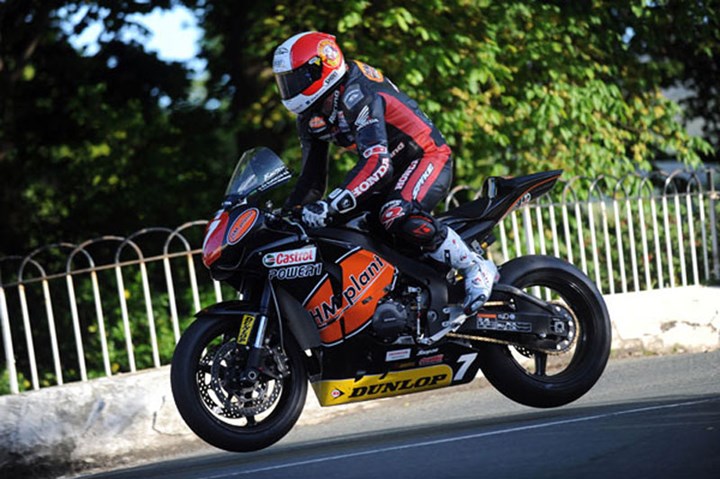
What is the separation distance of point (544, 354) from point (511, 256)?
395 centimetres

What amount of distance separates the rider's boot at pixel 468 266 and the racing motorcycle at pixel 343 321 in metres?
0.08

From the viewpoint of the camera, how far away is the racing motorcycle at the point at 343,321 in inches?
225

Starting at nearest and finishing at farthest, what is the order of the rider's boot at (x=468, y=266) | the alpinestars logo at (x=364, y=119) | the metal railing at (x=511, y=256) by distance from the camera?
the alpinestars logo at (x=364, y=119)
the rider's boot at (x=468, y=266)
the metal railing at (x=511, y=256)

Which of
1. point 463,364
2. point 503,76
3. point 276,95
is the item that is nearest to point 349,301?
point 463,364

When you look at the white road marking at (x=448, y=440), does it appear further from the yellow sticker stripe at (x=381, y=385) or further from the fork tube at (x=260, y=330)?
the fork tube at (x=260, y=330)

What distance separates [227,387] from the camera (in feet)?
18.6

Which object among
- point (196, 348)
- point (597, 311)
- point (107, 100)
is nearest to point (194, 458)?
point (196, 348)

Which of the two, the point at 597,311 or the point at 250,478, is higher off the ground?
the point at 597,311

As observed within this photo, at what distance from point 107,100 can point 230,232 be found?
27.8 ft

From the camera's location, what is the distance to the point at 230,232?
18.7 ft

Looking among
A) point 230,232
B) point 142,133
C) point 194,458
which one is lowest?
point 194,458

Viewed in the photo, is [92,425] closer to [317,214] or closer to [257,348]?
[257,348]

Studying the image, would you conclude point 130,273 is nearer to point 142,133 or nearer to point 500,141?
point 142,133

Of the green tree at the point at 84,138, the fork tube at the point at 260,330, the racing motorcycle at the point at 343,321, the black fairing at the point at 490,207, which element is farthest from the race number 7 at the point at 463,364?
the green tree at the point at 84,138
